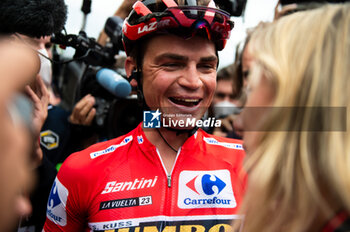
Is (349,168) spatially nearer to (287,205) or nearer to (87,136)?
(287,205)

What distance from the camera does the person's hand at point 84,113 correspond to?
311cm

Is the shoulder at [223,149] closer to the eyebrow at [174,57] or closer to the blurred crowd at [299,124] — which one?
the eyebrow at [174,57]

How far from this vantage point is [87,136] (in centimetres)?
318

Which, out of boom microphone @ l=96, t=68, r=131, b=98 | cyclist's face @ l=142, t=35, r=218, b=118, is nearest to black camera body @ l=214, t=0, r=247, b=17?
cyclist's face @ l=142, t=35, r=218, b=118

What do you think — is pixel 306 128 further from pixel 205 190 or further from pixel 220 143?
pixel 220 143

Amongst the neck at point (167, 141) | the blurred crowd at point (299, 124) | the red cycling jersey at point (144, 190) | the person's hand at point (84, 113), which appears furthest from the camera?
the person's hand at point (84, 113)

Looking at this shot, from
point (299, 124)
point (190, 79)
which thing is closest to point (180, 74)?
point (190, 79)

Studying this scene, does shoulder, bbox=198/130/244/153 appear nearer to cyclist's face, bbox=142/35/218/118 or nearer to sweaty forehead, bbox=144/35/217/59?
cyclist's face, bbox=142/35/218/118

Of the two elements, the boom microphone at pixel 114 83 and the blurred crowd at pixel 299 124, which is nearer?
the blurred crowd at pixel 299 124

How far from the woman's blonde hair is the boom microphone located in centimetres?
186

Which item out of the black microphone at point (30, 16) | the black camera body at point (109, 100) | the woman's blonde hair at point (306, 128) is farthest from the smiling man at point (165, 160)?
the black camera body at point (109, 100)

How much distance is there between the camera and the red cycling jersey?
1.83 meters

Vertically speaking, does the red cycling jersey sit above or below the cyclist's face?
below

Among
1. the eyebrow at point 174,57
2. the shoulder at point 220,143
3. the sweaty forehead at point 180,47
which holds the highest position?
the sweaty forehead at point 180,47
